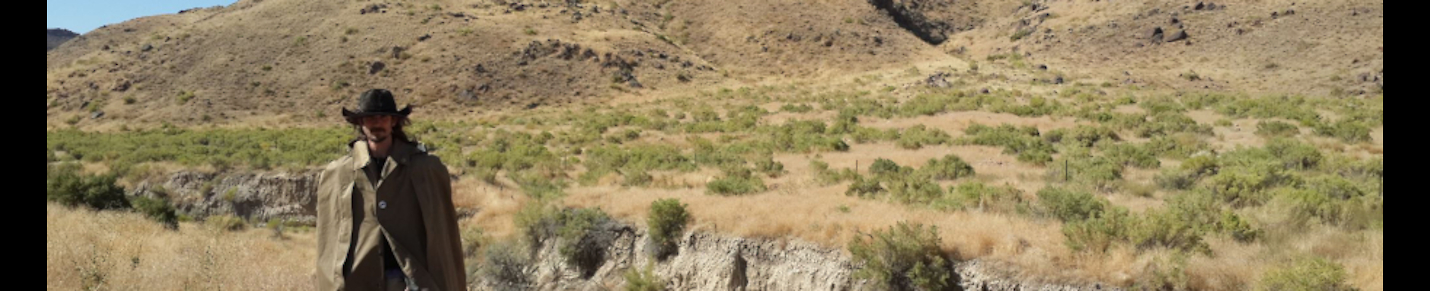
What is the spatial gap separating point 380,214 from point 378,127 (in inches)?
20.5

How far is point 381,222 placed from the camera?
12.8ft

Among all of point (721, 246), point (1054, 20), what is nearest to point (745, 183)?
point (721, 246)

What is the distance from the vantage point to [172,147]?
91.8 ft

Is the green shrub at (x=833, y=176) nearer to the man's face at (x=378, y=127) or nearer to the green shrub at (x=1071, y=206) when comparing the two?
the green shrub at (x=1071, y=206)

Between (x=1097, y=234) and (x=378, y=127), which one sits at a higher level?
(x=378, y=127)

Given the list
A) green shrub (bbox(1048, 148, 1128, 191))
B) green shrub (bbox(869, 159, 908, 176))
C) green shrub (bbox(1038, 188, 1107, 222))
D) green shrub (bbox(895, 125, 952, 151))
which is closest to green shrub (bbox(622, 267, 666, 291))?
green shrub (bbox(1038, 188, 1107, 222))

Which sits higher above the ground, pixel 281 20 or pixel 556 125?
pixel 281 20

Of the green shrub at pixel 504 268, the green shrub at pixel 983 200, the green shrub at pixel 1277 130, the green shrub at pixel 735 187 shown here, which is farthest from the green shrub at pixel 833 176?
the green shrub at pixel 1277 130

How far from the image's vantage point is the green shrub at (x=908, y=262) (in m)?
9.01

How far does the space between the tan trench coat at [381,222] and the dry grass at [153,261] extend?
→ 5.46 meters

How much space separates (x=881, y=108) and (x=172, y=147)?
3360 cm

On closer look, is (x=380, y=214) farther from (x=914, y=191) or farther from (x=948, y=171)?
(x=948, y=171)

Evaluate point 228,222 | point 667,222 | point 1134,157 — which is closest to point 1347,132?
point 1134,157

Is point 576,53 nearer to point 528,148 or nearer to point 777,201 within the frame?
point 528,148
